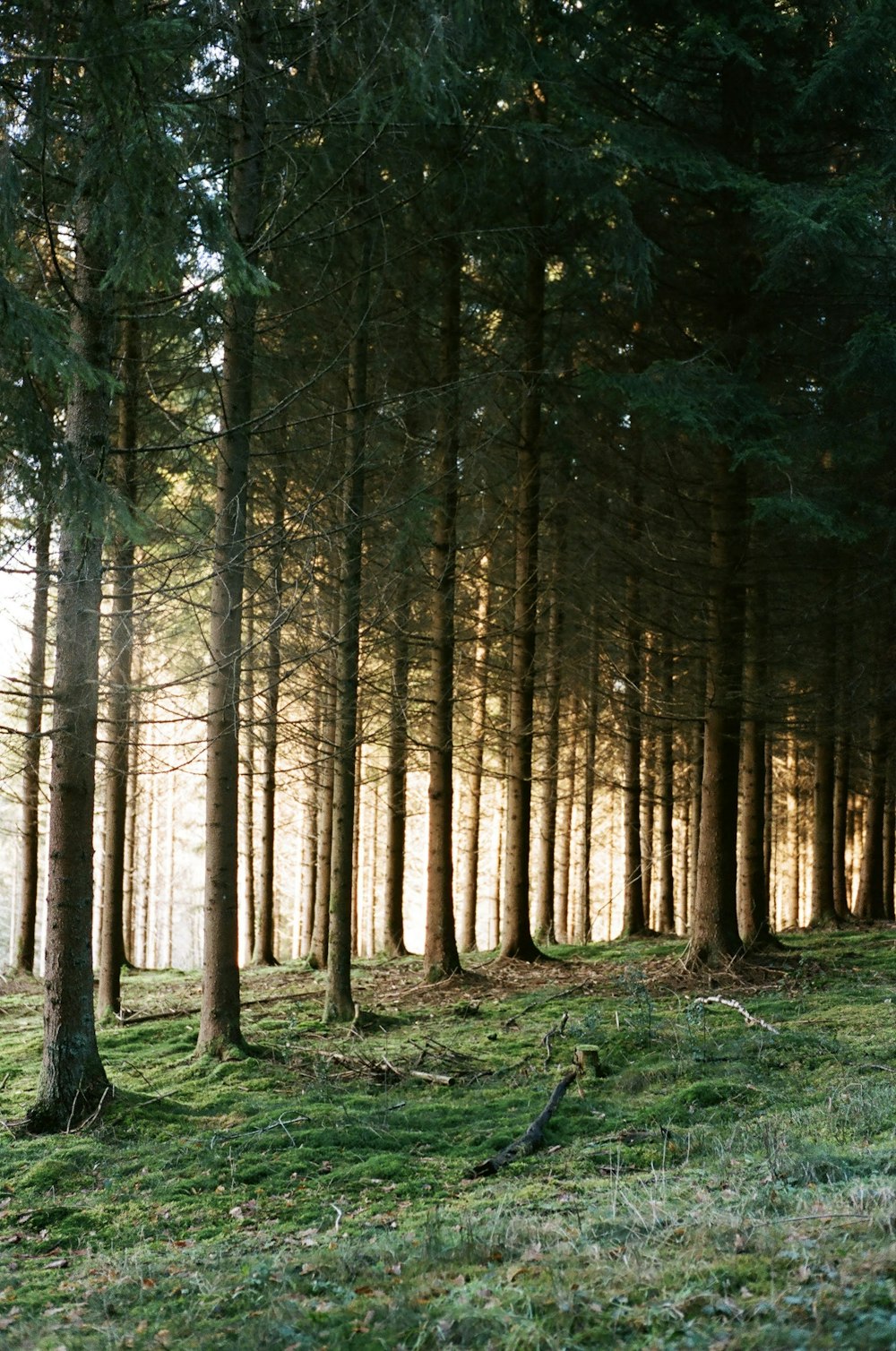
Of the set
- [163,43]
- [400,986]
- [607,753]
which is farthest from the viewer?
[607,753]

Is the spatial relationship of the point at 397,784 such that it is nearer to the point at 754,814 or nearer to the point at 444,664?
the point at 444,664

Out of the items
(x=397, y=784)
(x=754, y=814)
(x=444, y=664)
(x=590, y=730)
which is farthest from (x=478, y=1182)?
(x=590, y=730)

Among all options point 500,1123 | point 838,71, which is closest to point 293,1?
point 838,71

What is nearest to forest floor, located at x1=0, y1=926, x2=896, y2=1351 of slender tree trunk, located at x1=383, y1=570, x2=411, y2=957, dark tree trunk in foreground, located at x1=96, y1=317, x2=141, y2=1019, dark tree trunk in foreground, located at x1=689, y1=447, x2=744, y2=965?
dark tree trunk in foreground, located at x1=96, y1=317, x2=141, y2=1019

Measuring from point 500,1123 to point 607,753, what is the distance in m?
15.0

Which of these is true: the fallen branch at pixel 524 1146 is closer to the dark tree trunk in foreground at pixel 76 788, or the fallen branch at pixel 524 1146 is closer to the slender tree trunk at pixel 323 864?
the dark tree trunk in foreground at pixel 76 788

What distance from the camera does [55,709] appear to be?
7.36m

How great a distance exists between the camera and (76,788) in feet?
24.0

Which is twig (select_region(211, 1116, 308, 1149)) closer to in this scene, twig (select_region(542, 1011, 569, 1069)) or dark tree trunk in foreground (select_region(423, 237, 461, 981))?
twig (select_region(542, 1011, 569, 1069))

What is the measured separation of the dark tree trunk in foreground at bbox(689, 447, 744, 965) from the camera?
12531 millimetres

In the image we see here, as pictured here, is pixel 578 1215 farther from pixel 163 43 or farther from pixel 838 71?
pixel 838 71

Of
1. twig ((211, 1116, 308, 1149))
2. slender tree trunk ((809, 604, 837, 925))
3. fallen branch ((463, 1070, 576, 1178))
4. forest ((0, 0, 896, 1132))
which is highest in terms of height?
forest ((0, 0, 896, 1132))

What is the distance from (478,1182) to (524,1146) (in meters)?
0.53

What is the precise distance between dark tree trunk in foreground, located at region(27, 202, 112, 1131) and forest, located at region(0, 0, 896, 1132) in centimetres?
3
